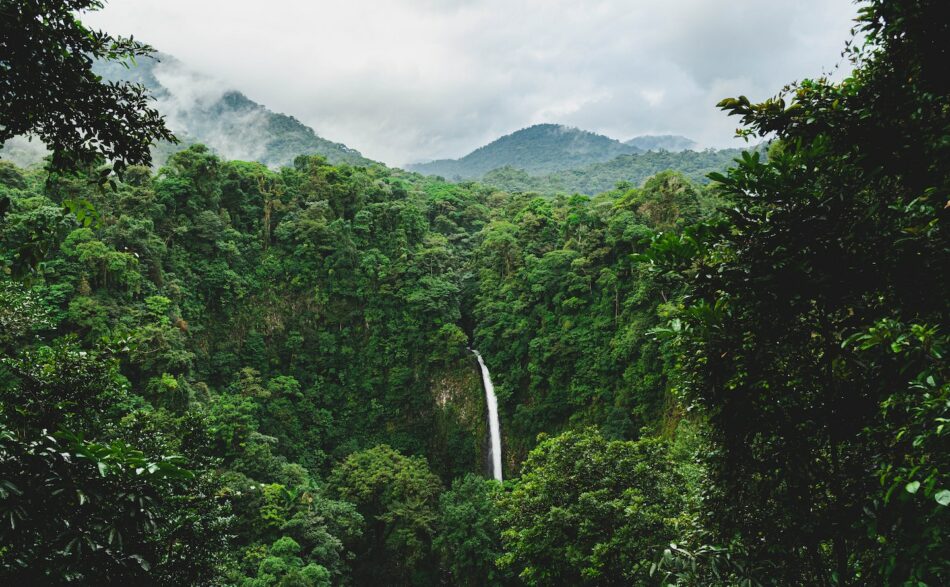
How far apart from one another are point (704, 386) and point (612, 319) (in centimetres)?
1768

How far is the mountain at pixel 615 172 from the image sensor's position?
6844 centimetres

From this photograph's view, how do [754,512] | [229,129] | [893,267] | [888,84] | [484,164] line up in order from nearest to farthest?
[893,267] → [888,84] → [754,512] → [229,129] → [484,164]

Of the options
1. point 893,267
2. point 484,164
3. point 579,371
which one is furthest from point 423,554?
point 484,164

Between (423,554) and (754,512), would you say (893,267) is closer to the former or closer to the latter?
(754,512)

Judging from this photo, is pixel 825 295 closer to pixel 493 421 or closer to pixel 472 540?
pixel 472 540

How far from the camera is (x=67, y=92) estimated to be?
2.59 m

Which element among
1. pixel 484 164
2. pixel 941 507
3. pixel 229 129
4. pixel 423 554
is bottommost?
pixel 423 554

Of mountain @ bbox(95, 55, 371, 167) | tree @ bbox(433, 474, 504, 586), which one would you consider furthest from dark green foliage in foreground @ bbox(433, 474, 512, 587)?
mountain @ bbox(95, 55, 371, 167)

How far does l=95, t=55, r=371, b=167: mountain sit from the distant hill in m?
23.4

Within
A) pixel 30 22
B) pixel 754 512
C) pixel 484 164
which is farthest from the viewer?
pixel 484 164

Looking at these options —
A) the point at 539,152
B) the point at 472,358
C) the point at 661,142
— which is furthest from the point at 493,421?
the point at 661,142

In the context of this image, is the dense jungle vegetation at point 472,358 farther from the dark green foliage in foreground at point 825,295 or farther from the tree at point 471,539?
the tree at point 471,539

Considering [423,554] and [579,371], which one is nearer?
[423,554]

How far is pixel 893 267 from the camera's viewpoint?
263 centimetres
